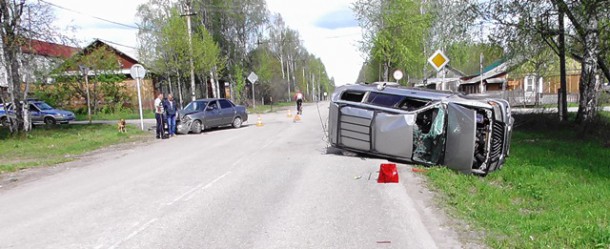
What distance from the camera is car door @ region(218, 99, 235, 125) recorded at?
20266 millimetres

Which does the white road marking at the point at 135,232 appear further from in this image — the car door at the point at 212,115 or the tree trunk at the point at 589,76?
the car door at the point at 212,115

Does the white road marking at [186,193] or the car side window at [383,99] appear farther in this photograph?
the car side window at [383,99]

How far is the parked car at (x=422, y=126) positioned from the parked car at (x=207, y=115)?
981cm

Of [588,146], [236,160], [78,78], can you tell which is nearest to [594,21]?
[588,146]

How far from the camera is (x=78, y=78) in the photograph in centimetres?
3341

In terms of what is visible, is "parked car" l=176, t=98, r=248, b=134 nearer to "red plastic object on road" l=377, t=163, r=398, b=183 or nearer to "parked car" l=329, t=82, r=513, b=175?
"parked car" l=329, t=82, r=513, b=175

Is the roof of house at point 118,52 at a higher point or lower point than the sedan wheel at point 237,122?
higher

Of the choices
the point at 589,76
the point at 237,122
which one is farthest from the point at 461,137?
the point at 237,122

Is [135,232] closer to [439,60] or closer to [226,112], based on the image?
[439,60]

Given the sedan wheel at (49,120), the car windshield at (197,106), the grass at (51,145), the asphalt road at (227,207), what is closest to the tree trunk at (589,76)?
the asphalt road at (227,207)

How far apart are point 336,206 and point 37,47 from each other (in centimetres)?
1961

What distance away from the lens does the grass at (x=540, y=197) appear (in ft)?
16.0

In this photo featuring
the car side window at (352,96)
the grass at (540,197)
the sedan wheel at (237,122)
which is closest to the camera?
the grass at (540,197)

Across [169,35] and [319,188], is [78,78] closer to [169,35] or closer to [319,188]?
[169,35]
